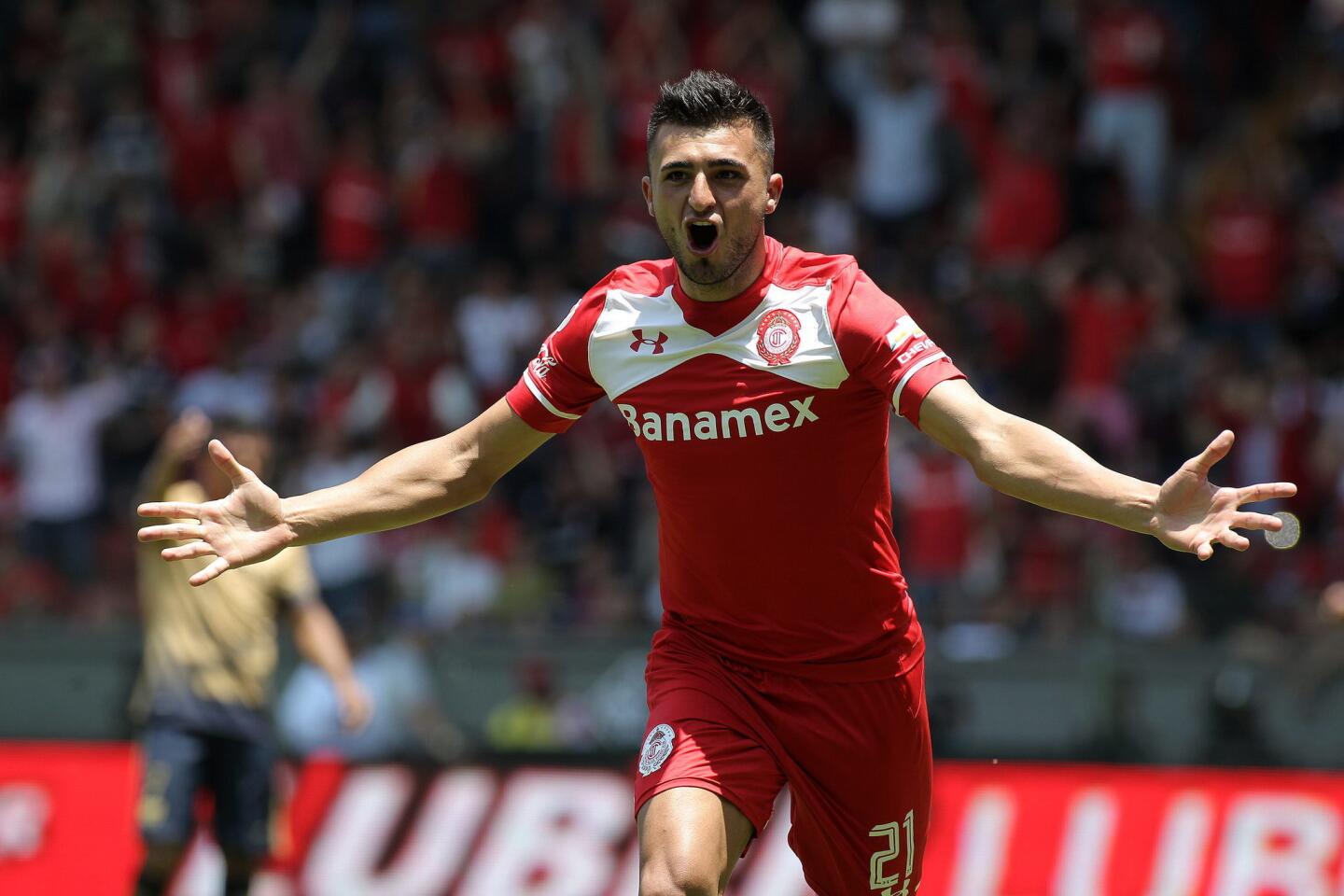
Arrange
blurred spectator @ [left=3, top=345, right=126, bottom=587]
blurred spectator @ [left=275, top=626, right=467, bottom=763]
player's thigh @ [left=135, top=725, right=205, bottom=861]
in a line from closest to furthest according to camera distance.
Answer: player's thigh @ [left=135, top=725, right=205, bottom=861] < blurred spectator @ [left=275, top=626, right=467, bottom=763] < blurred spectator @ [left=3, top=345, right=126, bottom=587]

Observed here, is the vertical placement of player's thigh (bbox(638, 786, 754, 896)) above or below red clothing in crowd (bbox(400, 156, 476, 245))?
below

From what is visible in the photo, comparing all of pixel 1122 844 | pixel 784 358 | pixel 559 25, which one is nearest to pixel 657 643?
pixel 784 358

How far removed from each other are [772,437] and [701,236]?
1.95ft

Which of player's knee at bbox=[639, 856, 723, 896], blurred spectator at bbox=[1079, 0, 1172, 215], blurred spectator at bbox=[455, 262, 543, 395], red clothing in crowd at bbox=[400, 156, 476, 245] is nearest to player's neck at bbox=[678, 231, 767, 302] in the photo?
player's knee at bbox=[639, 856, 723, 896]

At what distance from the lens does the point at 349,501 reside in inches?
221

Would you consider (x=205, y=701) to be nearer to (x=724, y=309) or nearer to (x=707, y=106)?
(x=724, y=309)

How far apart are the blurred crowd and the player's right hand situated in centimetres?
672

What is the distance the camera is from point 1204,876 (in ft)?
31.3

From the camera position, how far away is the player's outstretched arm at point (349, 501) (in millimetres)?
5375

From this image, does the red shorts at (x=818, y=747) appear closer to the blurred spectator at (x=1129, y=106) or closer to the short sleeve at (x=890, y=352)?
the short sleeve at (x=890, y=352)

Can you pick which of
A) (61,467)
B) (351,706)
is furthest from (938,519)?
(61,467)

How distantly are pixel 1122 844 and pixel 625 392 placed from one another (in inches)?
206

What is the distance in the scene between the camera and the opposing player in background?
28.7ft

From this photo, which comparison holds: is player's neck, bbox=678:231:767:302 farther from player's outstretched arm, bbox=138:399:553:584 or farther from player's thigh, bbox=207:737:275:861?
player's thigh, bbox=207:737:275:861
